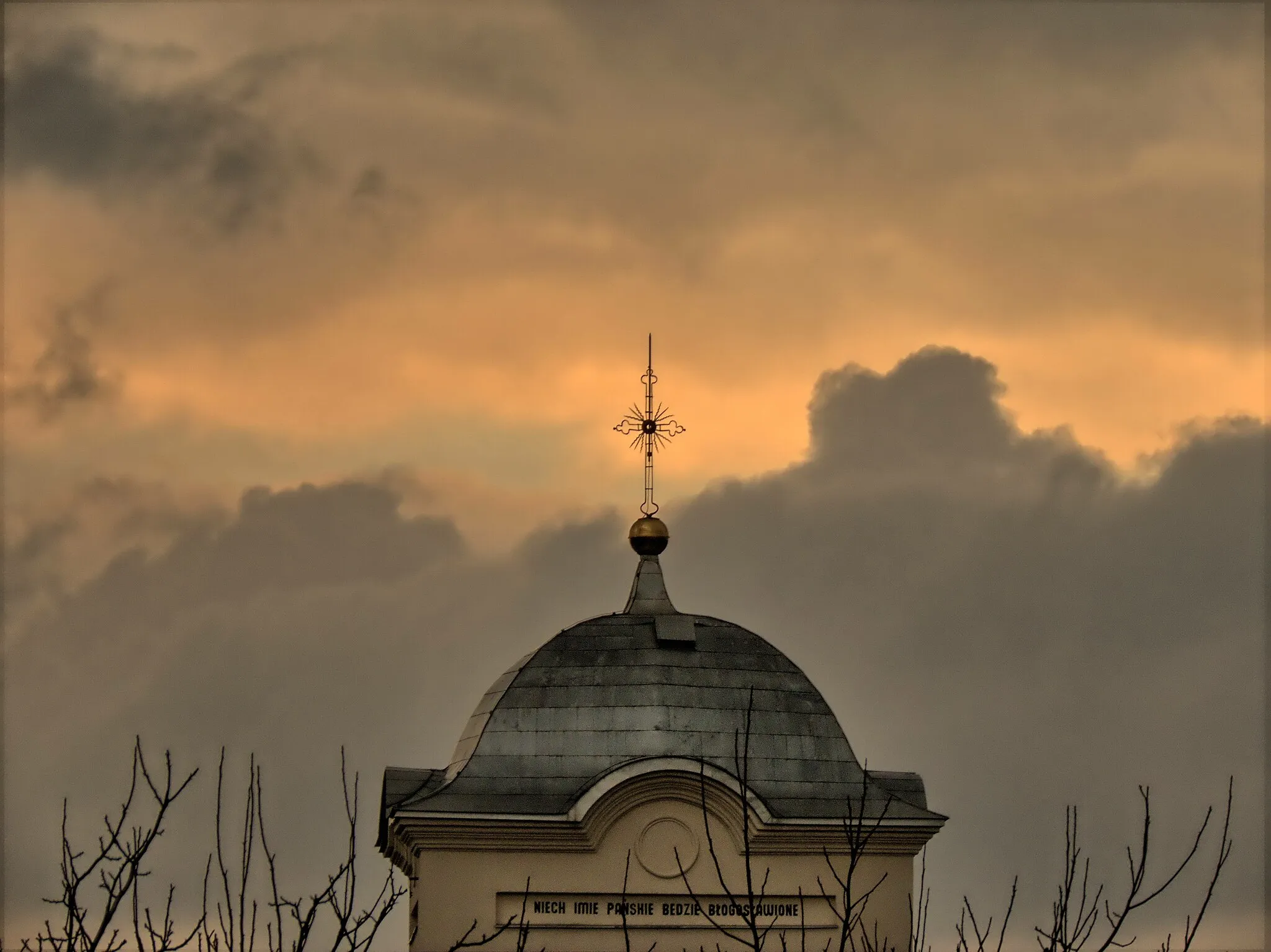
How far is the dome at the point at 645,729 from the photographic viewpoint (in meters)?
38.2

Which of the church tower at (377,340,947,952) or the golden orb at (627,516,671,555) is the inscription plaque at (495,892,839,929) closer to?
the church tower at (377,340,947,952)

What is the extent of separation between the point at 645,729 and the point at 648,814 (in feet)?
3.96

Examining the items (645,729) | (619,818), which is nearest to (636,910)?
(619,818)

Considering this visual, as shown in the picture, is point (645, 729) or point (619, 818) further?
point (645, 729)

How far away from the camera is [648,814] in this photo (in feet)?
124

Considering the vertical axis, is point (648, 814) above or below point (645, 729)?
below

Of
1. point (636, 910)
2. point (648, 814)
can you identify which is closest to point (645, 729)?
point (648, 814)

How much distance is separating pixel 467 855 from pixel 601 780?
6.65ft

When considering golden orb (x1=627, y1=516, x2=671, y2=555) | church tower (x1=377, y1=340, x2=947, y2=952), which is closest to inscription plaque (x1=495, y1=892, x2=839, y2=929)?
church tower (x1=377, y1=340, x2=947, y2=952)

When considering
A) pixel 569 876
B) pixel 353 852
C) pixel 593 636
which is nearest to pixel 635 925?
pixel 569 876

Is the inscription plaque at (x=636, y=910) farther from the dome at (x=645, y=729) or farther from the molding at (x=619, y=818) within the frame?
the dome at (x=645, y=729)

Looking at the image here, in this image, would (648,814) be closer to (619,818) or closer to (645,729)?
(619,818)

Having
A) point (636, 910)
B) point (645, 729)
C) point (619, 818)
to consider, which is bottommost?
point (636, 910)

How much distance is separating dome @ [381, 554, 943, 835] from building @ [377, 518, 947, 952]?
0.03 meters
